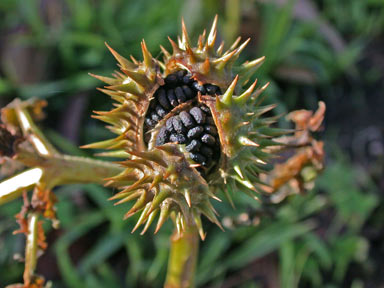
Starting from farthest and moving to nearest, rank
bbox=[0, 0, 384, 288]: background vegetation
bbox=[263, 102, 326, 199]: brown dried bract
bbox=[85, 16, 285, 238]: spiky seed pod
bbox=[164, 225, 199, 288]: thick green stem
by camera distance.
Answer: bbox=[0, 0, 384, 288]: background vegetation, bbox=[263, 102, 326, 199]: brown dried bract, bbox=[164, 225, 199, 288]: thick green stem, bbox=[85, 16, 285, 238]: spiky seed pod

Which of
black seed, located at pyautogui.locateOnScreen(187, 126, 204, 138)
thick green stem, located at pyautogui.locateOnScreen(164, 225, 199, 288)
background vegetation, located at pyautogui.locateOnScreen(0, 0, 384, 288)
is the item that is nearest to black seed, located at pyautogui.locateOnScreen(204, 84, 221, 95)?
black seed, located at pyautogui.locateOnScreen(187, 126, 204, 138)

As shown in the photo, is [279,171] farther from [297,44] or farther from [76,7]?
[76,7]

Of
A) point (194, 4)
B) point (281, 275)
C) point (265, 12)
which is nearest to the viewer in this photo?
point (281, 275)

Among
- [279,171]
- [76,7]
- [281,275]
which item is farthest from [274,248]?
[76,7]

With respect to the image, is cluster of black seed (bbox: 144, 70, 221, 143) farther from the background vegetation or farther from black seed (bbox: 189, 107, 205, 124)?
the background vegetation

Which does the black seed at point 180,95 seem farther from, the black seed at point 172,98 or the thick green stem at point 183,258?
the thick green stem at point 183,258

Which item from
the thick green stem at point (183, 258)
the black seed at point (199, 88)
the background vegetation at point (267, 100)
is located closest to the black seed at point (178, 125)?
the black seed at point (199, 88)

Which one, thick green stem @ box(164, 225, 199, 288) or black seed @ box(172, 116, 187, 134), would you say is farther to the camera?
thick green stem @ box(164, 225, 199, 288)
